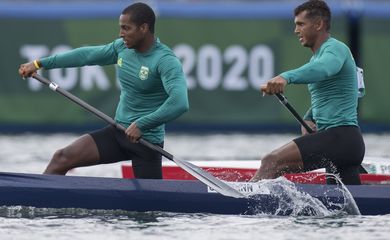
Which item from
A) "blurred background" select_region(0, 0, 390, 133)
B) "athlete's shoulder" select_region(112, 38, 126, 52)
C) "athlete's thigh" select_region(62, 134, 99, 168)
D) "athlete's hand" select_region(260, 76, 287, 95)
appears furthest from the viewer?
"blurred background" select_region(0, 0, 390, 133)

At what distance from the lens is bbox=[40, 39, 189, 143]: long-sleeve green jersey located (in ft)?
38.0

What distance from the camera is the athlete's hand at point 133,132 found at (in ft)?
38.2

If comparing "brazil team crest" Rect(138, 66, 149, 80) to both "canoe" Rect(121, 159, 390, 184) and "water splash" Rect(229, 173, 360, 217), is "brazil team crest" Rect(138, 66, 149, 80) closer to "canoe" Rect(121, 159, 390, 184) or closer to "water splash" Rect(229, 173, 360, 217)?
"water splash" Rect(229, 173, 360, 217)

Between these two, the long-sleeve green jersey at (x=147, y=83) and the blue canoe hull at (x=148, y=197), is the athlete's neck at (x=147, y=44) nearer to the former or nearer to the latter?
the long-sleeve green jersey at (x=147, y=83)

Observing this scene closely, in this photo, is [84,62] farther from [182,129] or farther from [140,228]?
[182,129]

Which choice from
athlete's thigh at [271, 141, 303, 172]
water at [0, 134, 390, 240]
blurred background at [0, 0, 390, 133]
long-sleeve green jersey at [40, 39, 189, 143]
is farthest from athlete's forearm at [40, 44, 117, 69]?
blurred background at [0, 0, 390, 133]

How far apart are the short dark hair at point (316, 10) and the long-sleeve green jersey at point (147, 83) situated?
115cm

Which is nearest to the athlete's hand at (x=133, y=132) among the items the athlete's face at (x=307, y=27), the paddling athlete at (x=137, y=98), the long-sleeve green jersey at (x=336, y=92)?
the paddling athlete at (x=137, y=98)

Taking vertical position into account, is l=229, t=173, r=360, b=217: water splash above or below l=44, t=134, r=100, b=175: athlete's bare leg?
below

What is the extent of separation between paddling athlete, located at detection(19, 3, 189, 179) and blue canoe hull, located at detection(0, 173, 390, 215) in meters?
0.26

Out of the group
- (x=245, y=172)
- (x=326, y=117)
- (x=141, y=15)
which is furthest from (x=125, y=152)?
(x=245, y=172)

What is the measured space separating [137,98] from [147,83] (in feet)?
0.63

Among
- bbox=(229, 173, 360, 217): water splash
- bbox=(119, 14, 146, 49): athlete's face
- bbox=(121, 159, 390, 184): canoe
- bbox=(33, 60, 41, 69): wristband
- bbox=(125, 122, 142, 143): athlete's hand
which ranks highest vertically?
→ bbox=(119, 14, 146, 49): athlete's face

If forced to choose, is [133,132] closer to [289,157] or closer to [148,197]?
[148,197]
